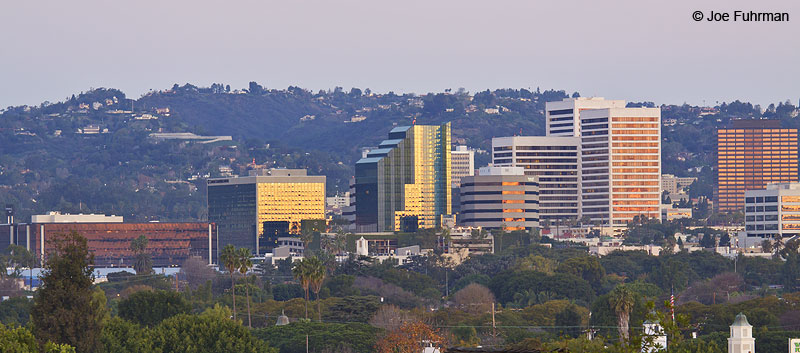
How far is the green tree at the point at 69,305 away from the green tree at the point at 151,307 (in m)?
58.7

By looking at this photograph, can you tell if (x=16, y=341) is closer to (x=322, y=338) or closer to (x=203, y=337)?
(x=203, y=337)

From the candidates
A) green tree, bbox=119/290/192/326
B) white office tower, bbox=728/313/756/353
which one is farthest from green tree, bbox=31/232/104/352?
green tree, bbox=119/290/192/326

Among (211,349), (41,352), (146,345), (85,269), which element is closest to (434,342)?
(211,349)

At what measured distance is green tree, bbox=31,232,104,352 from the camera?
359 feet

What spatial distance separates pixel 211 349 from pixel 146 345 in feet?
39.5

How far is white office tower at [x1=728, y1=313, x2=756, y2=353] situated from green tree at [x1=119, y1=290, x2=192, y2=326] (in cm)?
5809

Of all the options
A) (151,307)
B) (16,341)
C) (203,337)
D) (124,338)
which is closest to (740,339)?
(203,337)

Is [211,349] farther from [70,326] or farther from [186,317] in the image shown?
[70,326]

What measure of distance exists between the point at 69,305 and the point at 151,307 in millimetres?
64013

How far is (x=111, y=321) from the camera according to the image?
453 feet

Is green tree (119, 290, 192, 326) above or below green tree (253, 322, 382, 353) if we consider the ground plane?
above

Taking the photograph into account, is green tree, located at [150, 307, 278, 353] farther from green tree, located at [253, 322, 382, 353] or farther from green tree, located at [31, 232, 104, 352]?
green tree, located at [253, 322, 382, 353]

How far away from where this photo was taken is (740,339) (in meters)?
139

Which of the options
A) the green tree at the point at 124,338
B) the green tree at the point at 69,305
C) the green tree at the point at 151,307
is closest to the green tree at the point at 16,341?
the green tree at the point at 69,305
